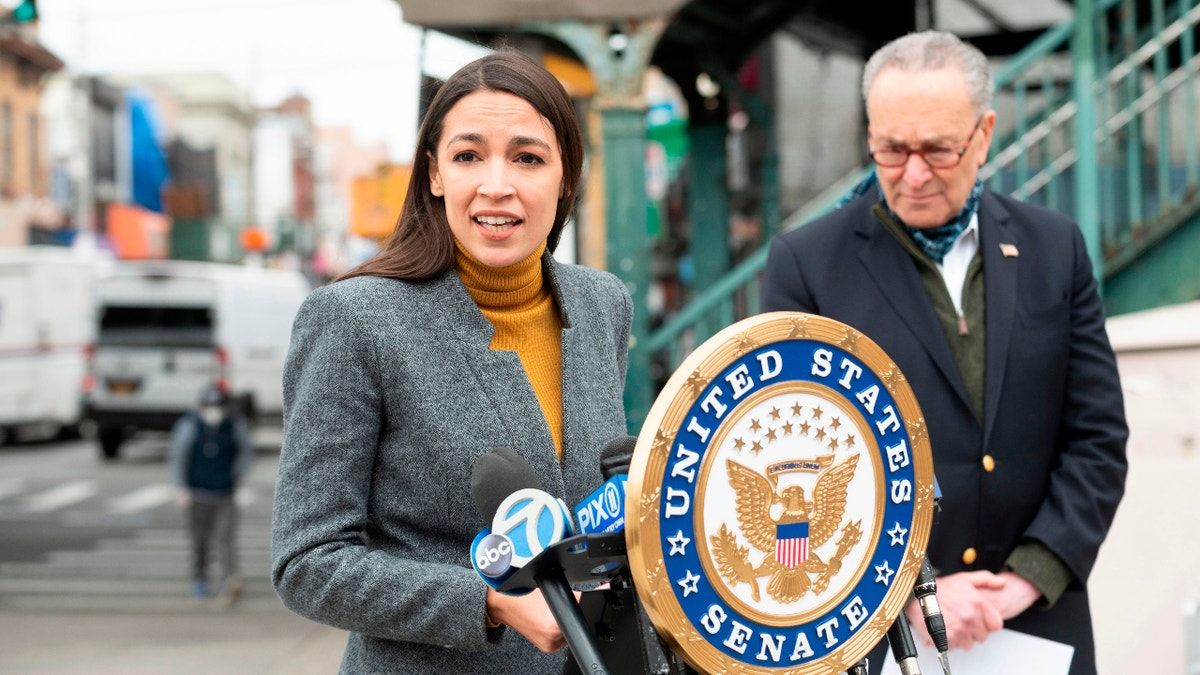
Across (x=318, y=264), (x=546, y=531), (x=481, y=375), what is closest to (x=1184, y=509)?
(x=481, y=375)

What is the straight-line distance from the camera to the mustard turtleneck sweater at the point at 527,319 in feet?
5.55

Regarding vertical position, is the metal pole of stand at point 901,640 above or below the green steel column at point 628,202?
below

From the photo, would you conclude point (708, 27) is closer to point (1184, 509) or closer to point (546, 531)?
point (1184, 509)

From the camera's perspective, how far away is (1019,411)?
221 cm

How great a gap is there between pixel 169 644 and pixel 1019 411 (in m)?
6.89

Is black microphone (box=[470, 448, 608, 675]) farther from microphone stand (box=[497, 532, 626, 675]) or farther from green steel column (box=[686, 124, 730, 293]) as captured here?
green steel column (box=[686, 124, 730, 293])

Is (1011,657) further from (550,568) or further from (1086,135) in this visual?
(1086,135)

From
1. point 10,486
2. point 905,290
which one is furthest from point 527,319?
point 10,486

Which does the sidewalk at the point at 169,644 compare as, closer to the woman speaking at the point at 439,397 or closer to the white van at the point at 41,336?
the woman speaking at the point at 439,397

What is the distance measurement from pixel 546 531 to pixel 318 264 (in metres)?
47.7

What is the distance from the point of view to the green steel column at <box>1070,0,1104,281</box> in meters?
5.32

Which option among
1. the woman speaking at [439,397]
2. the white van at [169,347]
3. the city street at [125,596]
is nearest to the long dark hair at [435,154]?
the woman speaking at [439,397]

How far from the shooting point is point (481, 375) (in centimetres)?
164

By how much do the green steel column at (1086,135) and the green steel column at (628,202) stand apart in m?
2.32
